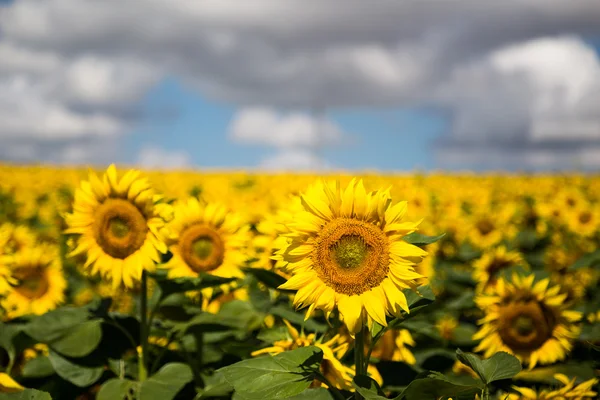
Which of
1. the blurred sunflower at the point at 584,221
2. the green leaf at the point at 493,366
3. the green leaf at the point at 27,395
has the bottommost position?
the green leaf at the point at 27,395

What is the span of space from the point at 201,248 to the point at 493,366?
7.23 ft

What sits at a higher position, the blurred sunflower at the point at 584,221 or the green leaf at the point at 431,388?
the blurred sunflower at the point at 584,221

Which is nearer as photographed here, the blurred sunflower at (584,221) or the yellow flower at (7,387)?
the yellow flower at (7,387)

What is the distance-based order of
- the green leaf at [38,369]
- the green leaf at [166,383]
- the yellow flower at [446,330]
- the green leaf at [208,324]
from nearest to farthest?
1. the green leaf at [166,383]
2. the green leaf at [208,324]
3. the green leaf at [38,369]
4. the yellow flower at [446,330]

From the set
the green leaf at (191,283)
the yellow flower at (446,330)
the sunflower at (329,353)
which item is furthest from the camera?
the yellow flower at (446,330)

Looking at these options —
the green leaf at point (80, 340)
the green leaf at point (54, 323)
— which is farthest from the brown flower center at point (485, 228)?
the green leaf at point (80, 340)

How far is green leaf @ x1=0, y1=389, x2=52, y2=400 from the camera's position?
294 cm

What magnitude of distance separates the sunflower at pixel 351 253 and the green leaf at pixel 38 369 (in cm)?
214

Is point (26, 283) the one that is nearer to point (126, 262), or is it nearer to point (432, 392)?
point (126, 262)

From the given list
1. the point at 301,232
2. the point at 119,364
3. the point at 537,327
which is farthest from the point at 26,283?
the point at 537,327

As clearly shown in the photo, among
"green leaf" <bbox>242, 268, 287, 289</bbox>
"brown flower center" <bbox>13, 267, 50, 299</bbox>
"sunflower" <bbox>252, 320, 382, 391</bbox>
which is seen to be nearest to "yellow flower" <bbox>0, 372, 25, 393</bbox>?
"sunflower" <bbox>252, 320, 382, 391</bbox>

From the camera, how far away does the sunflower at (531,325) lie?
4234 millimetres

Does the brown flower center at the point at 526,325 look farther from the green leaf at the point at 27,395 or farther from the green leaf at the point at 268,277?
the green leaf at the point at 27,395

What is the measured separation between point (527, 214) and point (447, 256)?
2.05 meters
